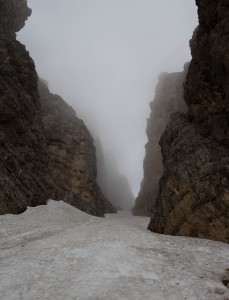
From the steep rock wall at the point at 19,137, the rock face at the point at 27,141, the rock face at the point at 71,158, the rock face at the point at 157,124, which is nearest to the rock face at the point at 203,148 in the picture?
the steep rock wall at the point at 19,137

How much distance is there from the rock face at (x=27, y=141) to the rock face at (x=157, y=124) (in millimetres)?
13891

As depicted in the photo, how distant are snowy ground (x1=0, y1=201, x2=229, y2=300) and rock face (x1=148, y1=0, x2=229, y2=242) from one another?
2.24 meters

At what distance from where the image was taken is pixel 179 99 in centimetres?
7400

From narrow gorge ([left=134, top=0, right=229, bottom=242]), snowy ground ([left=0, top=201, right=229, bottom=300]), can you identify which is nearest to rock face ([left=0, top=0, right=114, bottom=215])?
snowy ground ([left=0, top=201, right=229, bottom=300])

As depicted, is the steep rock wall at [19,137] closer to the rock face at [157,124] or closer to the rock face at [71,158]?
the rock face at [71,158]

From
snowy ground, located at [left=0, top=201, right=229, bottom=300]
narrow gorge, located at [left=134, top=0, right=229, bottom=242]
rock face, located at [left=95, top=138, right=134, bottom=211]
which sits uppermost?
rock face, located at [left=95, top=138, right=134, bottom=211]

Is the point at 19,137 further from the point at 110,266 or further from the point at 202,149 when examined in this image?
the point at 110,266

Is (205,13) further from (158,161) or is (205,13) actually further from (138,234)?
(158,161)

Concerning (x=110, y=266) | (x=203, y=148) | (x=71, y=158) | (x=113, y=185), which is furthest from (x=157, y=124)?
(x=110, y=266)

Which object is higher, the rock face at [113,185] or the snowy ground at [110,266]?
the rock face at [113,185]

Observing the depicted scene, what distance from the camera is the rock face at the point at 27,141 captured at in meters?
27.1

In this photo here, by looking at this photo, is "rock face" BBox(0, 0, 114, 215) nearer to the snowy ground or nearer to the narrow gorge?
the snowy ground

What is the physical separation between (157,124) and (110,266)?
71799 mm

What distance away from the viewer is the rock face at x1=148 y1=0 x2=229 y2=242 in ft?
58.0
